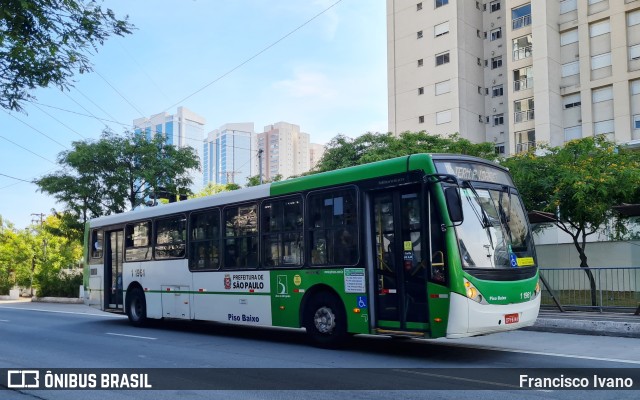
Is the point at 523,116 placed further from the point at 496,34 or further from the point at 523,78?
the point at 496,34

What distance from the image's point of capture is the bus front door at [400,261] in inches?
395

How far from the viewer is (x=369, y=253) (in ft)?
35.7

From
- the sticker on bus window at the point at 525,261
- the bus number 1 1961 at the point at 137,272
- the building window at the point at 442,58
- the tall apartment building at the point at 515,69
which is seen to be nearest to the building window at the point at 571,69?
the tall apartment building at the point at 515,69

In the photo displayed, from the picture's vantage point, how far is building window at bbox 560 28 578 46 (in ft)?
138

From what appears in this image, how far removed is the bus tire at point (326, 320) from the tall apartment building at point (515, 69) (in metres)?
30.1

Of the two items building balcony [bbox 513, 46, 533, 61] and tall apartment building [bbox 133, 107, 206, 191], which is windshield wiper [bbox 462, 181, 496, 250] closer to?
tall apartment building [bbox 133, 107, 206, 191]

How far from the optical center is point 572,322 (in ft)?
45.7

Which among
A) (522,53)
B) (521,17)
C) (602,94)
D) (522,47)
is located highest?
(521,17)

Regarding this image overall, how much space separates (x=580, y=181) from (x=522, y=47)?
29.7m

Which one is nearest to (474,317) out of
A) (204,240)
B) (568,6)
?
(204,240)

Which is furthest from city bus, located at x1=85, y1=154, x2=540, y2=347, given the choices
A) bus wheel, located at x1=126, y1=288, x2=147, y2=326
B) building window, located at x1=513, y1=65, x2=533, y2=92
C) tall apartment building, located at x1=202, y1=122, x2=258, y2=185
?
tall apartment building, located at x1=202, y1=122, x2=258, y2=185

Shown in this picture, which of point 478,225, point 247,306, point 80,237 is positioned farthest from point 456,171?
point 80,237

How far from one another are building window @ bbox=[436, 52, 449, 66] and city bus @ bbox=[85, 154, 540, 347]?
3697 cm

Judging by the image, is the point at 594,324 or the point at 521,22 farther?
the point at 521,22
